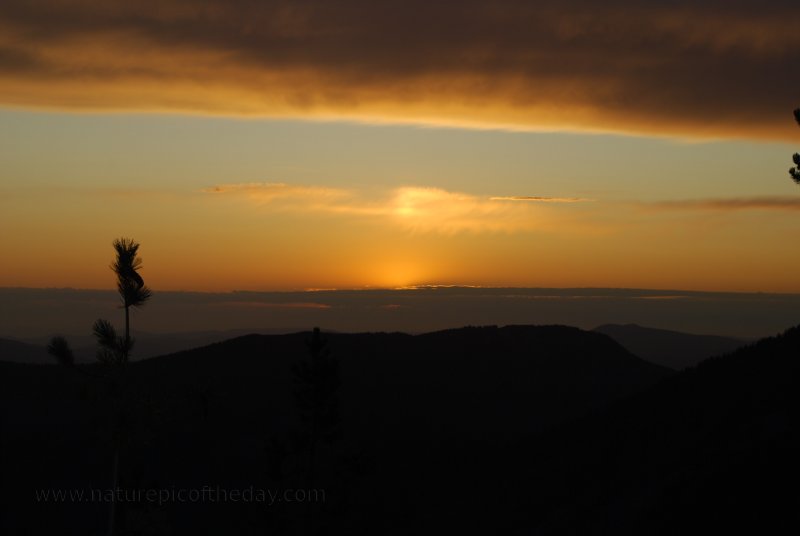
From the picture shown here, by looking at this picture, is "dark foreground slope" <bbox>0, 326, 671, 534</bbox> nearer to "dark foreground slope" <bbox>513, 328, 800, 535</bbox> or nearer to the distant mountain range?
the distant mountain range

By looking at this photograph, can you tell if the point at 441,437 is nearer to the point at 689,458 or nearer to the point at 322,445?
the point at 322,445

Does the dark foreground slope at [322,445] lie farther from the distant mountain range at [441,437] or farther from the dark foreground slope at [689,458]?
the dark foreground slope at [689,458]

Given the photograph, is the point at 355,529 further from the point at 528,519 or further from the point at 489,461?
the point at 528,519

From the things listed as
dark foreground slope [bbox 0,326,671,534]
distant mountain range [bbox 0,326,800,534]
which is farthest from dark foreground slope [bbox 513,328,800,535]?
dark foreground slope [bbox 0,326,671,534]

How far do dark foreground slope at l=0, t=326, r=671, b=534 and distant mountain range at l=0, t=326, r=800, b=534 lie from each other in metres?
0.13

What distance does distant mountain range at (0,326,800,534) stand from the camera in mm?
21438

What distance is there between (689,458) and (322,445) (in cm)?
3101

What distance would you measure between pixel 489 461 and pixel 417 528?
804 centimetres

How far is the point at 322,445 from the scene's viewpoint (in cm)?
5391

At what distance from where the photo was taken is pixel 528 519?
103ft

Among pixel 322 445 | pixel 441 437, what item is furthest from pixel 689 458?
pixel 441 437

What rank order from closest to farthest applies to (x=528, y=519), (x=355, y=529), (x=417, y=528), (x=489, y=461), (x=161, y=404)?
(x=161, y=404), (x=528, y=519), (x=417, y=528), (x=355, y=529), (x=489, y=461)

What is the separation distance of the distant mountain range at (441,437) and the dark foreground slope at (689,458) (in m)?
0.10

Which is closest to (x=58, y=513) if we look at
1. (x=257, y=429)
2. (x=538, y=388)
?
(x=257, y=429)
